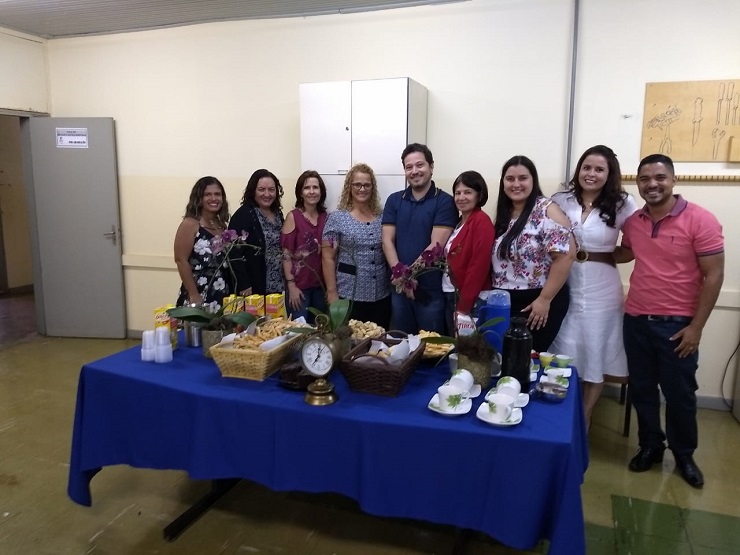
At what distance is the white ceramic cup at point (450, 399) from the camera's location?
1.58 metres

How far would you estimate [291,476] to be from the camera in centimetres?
170

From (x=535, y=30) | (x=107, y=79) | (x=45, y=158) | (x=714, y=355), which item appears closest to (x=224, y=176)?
(x=107, y=79)

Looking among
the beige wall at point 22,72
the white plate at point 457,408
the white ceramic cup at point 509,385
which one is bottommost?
the white plate at point 457,408

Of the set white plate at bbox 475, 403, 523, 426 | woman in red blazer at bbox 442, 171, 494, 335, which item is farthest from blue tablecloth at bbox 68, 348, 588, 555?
woman in red blazer at bbox 442, 171, 494, 335

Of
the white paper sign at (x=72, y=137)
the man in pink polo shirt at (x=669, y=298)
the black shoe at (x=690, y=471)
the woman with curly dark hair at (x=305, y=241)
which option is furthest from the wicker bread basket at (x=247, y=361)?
the white paper sign at (x=72, y=137)

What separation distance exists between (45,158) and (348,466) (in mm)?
4361

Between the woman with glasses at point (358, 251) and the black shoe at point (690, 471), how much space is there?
64.9 inches

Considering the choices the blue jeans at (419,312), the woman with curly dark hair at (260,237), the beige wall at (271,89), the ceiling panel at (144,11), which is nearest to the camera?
the blue jeans at (419,312)

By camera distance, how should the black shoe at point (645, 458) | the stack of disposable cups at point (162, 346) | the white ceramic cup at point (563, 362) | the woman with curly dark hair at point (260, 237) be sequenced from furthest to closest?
the woman with curly dark hair at point (260, 237)
the black shoe at point (645, 458)
the stack of disposable cups at point (162, 346)
the white ceramic cup at point (563, 362)

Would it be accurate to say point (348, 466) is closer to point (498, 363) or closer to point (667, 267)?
point (498, 363)

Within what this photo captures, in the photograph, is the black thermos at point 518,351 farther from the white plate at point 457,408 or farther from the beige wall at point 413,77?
the beige wall at point 413,77

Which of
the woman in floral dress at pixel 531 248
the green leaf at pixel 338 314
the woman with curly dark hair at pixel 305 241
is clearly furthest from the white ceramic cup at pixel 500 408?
the woman with curly dark hair at pixel 305 241

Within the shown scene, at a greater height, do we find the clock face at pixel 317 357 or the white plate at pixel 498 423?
the clock face at pixel 317 357

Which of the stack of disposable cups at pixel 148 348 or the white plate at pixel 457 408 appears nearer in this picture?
the white plate at pixel 457 408
